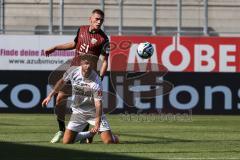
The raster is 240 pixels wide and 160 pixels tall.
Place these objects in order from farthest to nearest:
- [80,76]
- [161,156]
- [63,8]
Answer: [63,8] → [80,76] → [161,156]

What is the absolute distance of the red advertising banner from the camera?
2383cm

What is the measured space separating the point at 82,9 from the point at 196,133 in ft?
37.3

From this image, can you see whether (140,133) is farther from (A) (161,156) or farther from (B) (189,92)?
(B) (189,92)

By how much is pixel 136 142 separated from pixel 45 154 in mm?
2816

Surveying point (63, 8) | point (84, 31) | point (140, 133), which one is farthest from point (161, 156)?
point (63, 8)

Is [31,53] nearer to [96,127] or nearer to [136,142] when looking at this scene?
[136,142]

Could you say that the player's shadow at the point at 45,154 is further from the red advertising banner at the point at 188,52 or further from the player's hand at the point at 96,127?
the red advertising banner at the point at 188,52

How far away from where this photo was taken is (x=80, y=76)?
12.4m

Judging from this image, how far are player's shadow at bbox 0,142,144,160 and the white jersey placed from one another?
3.61 ft

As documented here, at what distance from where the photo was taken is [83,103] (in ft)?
41.0

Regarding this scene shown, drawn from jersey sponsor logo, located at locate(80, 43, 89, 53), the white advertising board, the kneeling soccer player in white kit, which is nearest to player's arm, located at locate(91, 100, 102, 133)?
the kneeling soccer player in white kit

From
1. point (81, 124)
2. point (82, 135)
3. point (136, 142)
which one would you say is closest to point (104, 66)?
point (81, 124)

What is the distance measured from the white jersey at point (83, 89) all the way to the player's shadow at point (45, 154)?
1101 mm

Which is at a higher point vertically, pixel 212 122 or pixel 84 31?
pixel 84 31
